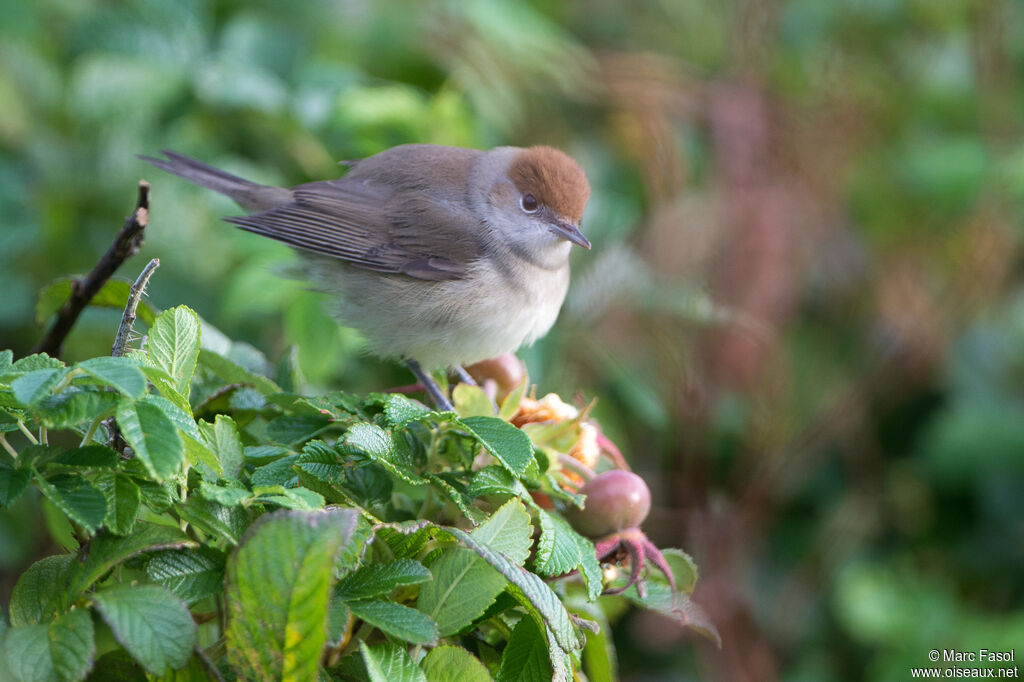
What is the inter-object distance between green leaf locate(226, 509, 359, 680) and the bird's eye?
74.1 inches

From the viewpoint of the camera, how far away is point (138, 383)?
0.95 meters

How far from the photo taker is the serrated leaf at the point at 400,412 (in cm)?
125

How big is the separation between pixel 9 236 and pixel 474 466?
A: 1.90m

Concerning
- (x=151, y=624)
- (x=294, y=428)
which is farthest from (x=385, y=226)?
(x=151, y=624)

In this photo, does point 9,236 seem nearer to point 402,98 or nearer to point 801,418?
point 402,98

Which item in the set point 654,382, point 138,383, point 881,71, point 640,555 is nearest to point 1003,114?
point 881,71

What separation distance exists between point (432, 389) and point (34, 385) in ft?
3.72

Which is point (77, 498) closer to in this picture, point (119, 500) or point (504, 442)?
point (119, 500)

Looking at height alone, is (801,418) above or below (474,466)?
below

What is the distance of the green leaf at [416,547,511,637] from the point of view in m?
1.12

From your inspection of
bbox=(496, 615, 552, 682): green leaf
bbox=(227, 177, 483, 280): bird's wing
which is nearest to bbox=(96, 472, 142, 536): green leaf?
bbox=(496, 615, 552, 682): green leaf

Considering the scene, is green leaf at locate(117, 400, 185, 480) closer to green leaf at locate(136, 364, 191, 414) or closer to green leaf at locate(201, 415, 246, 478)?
green leaf at locate(136, 364, 191, 414)

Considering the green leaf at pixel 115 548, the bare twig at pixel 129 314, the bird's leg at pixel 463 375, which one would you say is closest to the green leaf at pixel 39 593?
the green leaf at pixel 115 548

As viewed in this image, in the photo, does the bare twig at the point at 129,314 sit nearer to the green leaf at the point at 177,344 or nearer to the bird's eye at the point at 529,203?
the green leaf at the point at 177,344
